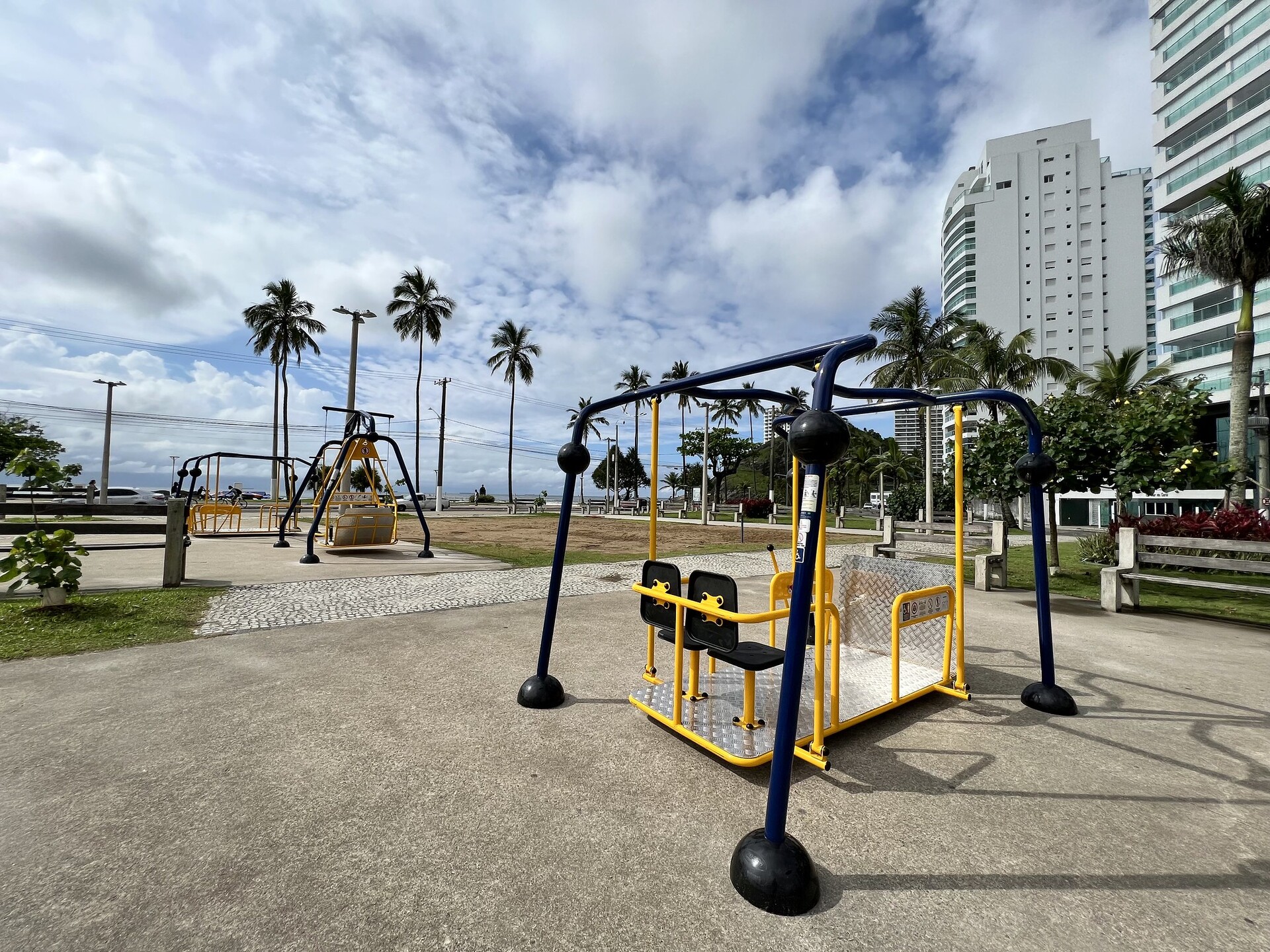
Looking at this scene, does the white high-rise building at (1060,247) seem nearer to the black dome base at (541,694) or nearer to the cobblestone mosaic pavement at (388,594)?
the cobblestone mosaic pavement at (388,594)

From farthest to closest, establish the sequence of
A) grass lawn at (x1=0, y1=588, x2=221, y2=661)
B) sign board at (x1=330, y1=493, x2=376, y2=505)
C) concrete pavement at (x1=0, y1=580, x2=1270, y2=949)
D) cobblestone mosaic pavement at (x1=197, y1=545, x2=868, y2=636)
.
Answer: sign board at (x1=330, y1=493, x2=376, y2=505), cobblestone mosaic pavement at (x1=197, y1=545, x2=868, y2=636), grass lawn at (x1=0, y1=588, x2=221, y2=661), concrete pavement at (x1=0, y1=580, x2=1270, y2=949)

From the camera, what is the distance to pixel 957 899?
7.42 ft

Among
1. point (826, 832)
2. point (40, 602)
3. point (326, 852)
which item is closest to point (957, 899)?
point (826, 832)

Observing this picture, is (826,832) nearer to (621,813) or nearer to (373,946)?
(621,813)

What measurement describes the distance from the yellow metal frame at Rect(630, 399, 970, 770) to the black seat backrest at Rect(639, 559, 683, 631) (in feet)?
0.20

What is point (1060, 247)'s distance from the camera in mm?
77688

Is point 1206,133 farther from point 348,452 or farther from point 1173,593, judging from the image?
point 348,452

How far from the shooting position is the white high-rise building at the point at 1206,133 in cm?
3519

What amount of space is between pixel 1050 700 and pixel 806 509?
3.42 m

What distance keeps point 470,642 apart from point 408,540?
13.9m

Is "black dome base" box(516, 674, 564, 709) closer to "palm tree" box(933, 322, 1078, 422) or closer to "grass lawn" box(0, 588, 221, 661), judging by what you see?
"grass lawn" box(0, 588, 221, 661)

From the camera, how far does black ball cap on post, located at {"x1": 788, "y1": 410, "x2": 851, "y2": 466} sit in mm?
2393

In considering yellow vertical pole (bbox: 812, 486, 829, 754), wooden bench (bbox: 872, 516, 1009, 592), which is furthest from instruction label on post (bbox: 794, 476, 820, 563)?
wooden bench (bbox: 872, 516, 1009, 592)

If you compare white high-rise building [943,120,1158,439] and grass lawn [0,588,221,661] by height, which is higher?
white high-rise building [943,120,1158,439]
